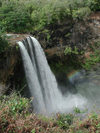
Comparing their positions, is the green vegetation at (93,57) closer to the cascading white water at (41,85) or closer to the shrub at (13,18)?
the cascading white water at (41,85)

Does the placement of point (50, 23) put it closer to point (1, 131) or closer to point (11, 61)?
point (11, 61)

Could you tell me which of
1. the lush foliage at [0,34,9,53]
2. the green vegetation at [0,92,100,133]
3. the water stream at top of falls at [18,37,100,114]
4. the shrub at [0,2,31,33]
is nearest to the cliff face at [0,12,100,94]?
the lush foliage at [0,34,9,53]

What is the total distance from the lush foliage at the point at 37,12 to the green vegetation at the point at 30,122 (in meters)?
6.57

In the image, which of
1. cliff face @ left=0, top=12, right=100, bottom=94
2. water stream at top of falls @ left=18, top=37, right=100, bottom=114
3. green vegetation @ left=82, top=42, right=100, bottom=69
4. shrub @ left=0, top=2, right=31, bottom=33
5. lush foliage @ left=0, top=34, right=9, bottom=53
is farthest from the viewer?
green vegetation @ left=82, top=42, right=100, bottom=69

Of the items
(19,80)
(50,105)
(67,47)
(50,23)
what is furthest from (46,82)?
(50,23)

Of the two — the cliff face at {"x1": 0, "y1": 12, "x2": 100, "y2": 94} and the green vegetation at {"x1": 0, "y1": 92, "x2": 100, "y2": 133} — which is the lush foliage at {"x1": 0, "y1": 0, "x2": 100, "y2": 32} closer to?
the cliff face at {"x1": 0, "y1": 12, "x2": 100, "y2": 94}

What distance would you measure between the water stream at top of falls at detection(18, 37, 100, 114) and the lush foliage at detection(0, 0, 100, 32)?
228 cm

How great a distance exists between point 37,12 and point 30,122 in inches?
383

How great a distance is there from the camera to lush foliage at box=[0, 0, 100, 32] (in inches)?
394

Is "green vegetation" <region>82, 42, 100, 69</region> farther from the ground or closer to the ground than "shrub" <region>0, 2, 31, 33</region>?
closer to the ground

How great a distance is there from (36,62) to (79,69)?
454 centimetres

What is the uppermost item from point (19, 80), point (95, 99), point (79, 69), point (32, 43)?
point (32, 43)

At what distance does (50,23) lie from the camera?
37.6 feet

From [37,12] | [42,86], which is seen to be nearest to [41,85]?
[42,86]
